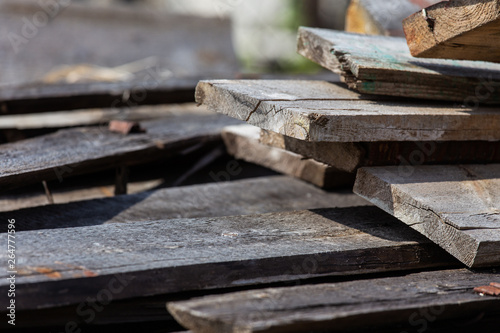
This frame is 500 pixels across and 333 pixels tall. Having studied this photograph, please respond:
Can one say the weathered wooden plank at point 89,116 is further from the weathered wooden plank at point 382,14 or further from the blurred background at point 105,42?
the weathered wooden plank at point 382,14

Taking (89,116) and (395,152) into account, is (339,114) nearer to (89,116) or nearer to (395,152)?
(395,152)

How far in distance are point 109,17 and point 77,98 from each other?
281cm

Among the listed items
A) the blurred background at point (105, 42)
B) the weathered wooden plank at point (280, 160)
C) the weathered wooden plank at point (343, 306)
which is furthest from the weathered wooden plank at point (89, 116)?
the weathered wooden plank at point (343, 306)

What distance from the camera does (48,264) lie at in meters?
1.38

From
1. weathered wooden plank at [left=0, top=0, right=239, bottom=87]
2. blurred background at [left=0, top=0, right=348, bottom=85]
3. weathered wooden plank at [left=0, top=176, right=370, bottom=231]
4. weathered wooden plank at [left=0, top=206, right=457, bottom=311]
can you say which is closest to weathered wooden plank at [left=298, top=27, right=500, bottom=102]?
weathered wooden plank at [left=0, top=206, right=457, bottom=311]

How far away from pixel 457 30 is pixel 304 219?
2.62 feet

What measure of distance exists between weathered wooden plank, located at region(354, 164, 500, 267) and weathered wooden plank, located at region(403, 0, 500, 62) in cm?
41

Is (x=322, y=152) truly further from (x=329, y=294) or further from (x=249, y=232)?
(x=329, y=294)

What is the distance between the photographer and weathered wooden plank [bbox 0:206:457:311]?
4.44 feet

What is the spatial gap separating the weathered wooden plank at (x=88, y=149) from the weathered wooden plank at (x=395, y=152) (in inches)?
29.0

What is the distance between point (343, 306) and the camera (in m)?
1.34

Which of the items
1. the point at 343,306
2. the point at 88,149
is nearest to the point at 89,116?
the point at 88,149

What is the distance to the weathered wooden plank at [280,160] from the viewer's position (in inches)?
98.3

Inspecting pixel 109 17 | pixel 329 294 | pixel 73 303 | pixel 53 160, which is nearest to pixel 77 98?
pixel 53 160
